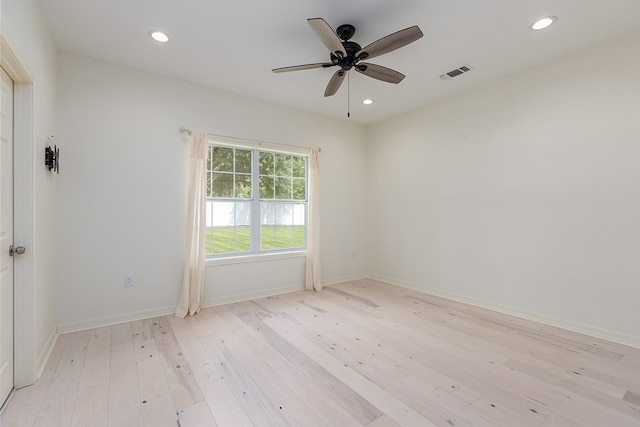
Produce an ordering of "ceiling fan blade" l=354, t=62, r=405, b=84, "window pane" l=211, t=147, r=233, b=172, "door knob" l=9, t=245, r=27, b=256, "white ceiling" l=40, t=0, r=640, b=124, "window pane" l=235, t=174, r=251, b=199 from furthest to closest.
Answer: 1. "window pane" l=235, t=174, r=251, b=199
2. "window pane" l=211, t=147, r=233, b=172
3. "ceiling fan blade" l=354, t=62, r=405, b=84
4. "white ceiling" l=40, t=0, r=640, b=124
5. "door knob" l=9, t=245, r=27, b=256

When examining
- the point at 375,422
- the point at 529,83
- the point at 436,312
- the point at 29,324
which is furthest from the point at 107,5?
the point at 436,312

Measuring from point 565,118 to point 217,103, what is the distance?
13.0 ft

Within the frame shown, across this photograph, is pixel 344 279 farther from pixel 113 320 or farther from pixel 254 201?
pixel 113 320

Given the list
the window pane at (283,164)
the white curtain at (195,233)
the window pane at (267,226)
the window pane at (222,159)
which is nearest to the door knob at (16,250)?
the white curtain at (195,233)

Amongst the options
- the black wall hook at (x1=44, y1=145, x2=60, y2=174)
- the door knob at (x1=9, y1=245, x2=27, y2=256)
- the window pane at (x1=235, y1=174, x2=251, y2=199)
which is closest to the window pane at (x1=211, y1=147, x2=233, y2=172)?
the window pane at (x1=235, y1=174, x2=251, y2=199)

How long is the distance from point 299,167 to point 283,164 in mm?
296

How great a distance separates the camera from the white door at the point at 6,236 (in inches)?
69.6

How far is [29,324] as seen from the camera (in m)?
1.98

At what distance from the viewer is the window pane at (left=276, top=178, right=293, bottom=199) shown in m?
4.40

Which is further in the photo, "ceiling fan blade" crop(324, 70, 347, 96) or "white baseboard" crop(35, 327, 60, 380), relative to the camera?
"ceiling fan blade" crop(324, 70, 347, 96)

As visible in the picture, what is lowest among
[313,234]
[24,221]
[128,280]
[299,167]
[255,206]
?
[128,280]

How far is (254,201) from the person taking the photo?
414 centimetres

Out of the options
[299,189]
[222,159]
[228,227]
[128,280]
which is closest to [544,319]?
[299,189]

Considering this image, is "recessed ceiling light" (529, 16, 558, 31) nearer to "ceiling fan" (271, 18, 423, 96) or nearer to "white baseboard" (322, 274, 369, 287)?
"ceiling fan" (271, 18, 423, 96)
